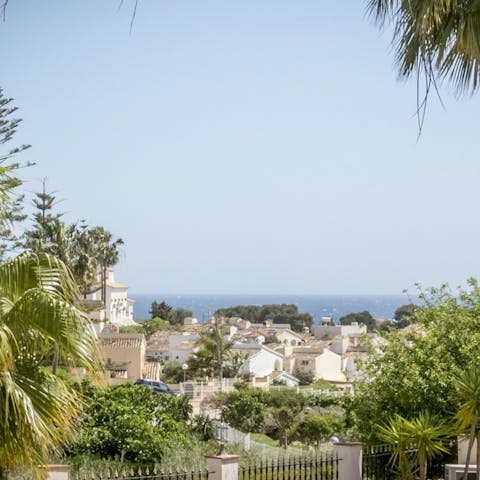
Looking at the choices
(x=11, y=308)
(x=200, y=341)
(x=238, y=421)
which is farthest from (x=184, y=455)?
(x=200, y=341)

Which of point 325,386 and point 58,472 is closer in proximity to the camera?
point 58,472

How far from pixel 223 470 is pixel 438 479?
18.1 feet

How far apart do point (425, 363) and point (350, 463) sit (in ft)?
10.1

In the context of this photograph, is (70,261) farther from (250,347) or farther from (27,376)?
(250,347)

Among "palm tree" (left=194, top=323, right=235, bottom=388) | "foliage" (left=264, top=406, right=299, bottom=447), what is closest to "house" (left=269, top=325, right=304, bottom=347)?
"palm tree" (left=194, top=323, right=235, bottom=388)

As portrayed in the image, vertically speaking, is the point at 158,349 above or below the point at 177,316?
below

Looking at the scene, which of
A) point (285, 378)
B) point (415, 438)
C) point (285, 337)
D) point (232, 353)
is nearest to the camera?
point (415, 438)

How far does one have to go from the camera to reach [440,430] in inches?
563

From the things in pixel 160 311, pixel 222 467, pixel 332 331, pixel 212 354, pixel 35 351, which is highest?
pixel 35 351

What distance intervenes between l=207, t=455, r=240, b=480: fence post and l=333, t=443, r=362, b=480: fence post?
2322mm

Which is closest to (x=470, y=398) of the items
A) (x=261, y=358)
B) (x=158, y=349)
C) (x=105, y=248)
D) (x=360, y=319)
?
(x=105, y=248)

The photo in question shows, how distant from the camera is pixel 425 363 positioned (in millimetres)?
16891

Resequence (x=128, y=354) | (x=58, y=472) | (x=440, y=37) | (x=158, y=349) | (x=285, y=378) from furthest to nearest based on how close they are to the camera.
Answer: (x=158, y=349), (x=285, y=378), (x=128, y=354), (x=58, y=472), (x=440, y=37)

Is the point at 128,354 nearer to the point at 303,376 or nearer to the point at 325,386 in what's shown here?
the point at 325,386
